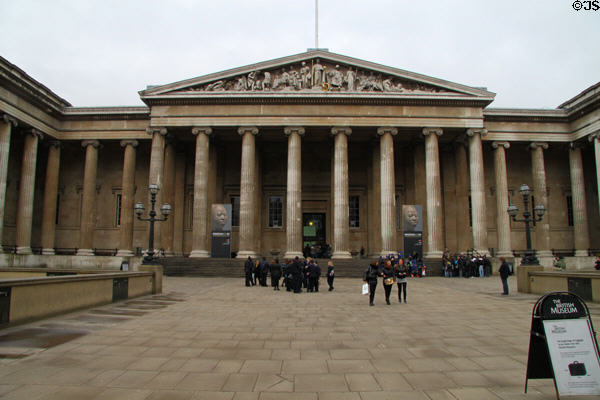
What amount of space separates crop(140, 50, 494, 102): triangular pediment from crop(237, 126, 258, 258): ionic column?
3001 millimetres

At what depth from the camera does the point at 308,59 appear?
30.8 metres

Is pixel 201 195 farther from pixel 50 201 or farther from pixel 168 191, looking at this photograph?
pixel 50 201

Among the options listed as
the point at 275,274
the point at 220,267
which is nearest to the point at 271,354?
the point at 275,274

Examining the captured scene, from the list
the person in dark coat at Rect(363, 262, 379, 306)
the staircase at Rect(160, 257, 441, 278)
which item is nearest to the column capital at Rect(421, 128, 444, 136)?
the staircase at Rect(160, 257, 441, 278)

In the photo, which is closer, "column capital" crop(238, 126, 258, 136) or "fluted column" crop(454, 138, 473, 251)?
"column capital" crop(238, 126, 258, 136)

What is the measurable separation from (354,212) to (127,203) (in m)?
18.6

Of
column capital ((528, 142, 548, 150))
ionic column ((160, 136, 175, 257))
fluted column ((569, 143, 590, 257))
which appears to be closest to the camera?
ionic column ((160, 136, 175, 257))

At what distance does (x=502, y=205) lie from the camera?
3181 centimetres

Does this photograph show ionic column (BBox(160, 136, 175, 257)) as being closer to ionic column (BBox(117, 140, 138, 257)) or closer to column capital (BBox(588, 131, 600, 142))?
ionic column (BBox(117, 140, 138, 257))

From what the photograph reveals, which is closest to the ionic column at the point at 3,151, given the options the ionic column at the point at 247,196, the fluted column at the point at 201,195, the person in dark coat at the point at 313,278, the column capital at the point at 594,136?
the fluted column at the point at 201,195

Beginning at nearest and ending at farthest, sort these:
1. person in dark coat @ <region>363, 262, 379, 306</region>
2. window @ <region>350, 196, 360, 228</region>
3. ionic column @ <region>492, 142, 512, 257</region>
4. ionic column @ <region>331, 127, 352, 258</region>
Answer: person in dark coat @ <region>363, 262, 379, 306</region>
ionic column @ <region>331, 127, 352, 258</region>
ionic column @ <region>492, 142, 512, 257</region>
window @ <region>350, 196, 360, 228</region>

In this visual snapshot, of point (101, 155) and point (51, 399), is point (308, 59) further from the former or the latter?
point (51, 399)

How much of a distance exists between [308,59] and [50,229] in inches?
945

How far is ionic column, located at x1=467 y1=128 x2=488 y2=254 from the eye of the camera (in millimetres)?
30062
